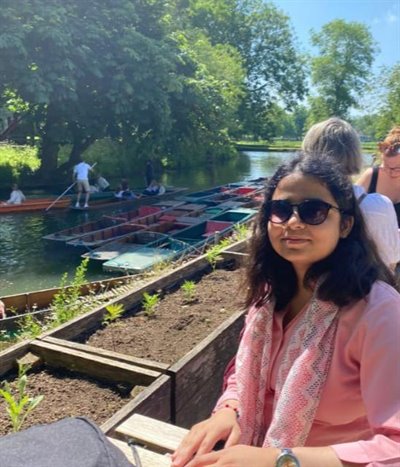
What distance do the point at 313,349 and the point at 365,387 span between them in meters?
0.17

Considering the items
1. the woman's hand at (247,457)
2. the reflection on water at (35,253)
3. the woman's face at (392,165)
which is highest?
the woman's face at (392,165)

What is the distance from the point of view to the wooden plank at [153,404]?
7.17ft

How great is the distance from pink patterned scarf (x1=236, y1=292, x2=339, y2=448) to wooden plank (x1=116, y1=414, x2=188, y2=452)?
0.23 meters

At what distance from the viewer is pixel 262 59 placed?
1708 inches

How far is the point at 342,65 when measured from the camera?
166 feet

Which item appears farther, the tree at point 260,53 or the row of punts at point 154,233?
the tree at point 260,53

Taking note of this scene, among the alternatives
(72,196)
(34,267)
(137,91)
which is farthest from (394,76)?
(34,267)

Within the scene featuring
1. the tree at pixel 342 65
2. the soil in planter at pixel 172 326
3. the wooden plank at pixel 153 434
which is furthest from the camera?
the tree at pixel 342 65

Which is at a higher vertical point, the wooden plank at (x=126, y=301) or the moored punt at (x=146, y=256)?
the wooden plank at (x=126, y=301)

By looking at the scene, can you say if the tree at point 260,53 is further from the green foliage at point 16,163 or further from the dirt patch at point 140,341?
the dirt patch at point 140,341

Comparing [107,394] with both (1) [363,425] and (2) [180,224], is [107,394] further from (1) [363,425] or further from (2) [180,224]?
(2) [180,224]

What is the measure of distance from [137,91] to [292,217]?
15.2 m

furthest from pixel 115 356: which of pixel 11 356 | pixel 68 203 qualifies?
pixel 68 203

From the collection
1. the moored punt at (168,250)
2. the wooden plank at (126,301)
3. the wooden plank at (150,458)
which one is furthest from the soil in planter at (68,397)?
the moored punt at (168,250)
